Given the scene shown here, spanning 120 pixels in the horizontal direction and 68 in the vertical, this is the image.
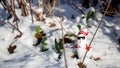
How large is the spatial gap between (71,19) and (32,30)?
46 cm

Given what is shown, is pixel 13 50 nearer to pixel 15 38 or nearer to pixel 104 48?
pixel 15 38

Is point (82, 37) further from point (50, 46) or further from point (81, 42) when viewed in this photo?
point (50, 46)

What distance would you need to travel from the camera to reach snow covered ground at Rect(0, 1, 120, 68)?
6.77ft

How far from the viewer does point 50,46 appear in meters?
2.27

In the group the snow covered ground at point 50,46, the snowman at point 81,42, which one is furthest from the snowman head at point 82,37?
the snow covered ground at point 50,46

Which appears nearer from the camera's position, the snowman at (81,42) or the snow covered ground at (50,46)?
the snow covered ground at (50,46)

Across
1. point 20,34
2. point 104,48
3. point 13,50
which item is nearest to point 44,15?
point 20,34

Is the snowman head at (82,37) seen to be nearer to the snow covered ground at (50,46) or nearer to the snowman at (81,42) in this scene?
the snowman at (81,42)

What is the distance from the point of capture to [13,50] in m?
2.30

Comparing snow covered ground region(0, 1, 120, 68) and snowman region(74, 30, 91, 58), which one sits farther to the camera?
snowman region(74, 30, 91, 58)

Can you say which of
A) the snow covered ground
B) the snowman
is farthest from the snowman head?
the snow covered ground

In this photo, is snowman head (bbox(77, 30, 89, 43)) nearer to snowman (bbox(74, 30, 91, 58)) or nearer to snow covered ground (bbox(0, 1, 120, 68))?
snowman (bbox(74, 30, 91, 58))

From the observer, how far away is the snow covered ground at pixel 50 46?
81.2 inches

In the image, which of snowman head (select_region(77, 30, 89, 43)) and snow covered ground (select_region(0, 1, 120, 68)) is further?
snowman head (select_region(77, 30, 89, 43))
